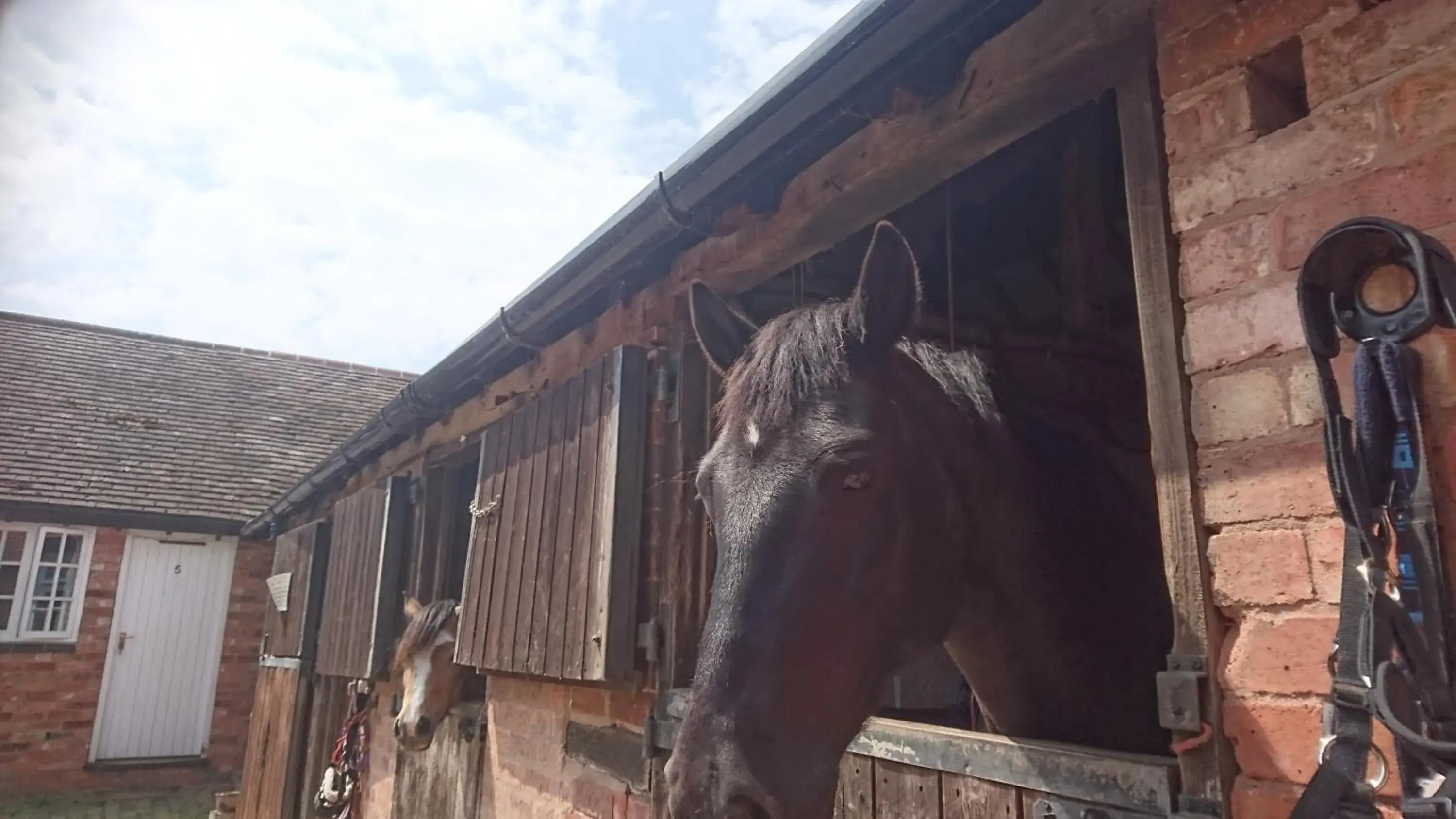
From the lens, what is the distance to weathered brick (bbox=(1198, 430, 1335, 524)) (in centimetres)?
130

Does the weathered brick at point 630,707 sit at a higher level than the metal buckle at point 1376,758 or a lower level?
lower

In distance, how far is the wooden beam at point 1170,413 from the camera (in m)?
1.42

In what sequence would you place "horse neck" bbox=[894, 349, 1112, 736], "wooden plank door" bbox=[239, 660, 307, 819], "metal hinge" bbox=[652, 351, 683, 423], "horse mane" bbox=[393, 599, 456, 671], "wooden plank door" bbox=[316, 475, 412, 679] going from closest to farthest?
1. "horse neck" bbox=[894, 349, 1112, 736]
2. "metal hinge" bbox=[652, 351, 683, 423]
3. "horse mane" bbox=[393, 599, 456, 671]
4. "wooden plank door" bbox=[316, 475, 412, 679]
5. "wooden plank door" bbox=[239, 660, 307, 819]

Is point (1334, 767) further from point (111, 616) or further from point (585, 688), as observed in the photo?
point (111, 616)

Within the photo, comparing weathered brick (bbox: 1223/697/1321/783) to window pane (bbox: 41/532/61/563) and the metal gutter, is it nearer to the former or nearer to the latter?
the metal gutter

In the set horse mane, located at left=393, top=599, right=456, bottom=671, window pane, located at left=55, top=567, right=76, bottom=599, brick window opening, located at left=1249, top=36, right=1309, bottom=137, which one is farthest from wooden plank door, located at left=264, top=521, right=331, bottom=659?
brick window opening, located at left=1249, top=36, right=1309, bottom=137

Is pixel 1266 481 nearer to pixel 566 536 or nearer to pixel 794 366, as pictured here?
pixel 794 366

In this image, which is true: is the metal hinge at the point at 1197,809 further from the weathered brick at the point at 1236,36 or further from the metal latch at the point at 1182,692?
the weathered brick at the point at 1236,36

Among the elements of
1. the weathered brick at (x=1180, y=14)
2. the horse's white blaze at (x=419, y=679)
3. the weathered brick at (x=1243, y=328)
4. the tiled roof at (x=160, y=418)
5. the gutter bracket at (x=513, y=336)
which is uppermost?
the tiled roof at (x=160, y=418)

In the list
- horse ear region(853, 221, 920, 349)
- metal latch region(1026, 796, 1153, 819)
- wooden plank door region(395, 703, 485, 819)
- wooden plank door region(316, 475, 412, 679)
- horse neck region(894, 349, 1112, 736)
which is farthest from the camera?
wooden plank door region(316, 475, 412, 679)

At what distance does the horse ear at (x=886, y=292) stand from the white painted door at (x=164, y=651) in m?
13.7

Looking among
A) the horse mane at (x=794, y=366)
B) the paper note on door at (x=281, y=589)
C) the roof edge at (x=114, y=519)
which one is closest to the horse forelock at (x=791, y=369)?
the horse mane at (x=794, y=366)

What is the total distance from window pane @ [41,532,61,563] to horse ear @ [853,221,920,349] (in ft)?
45.8

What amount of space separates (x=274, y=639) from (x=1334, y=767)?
999 centimetres
